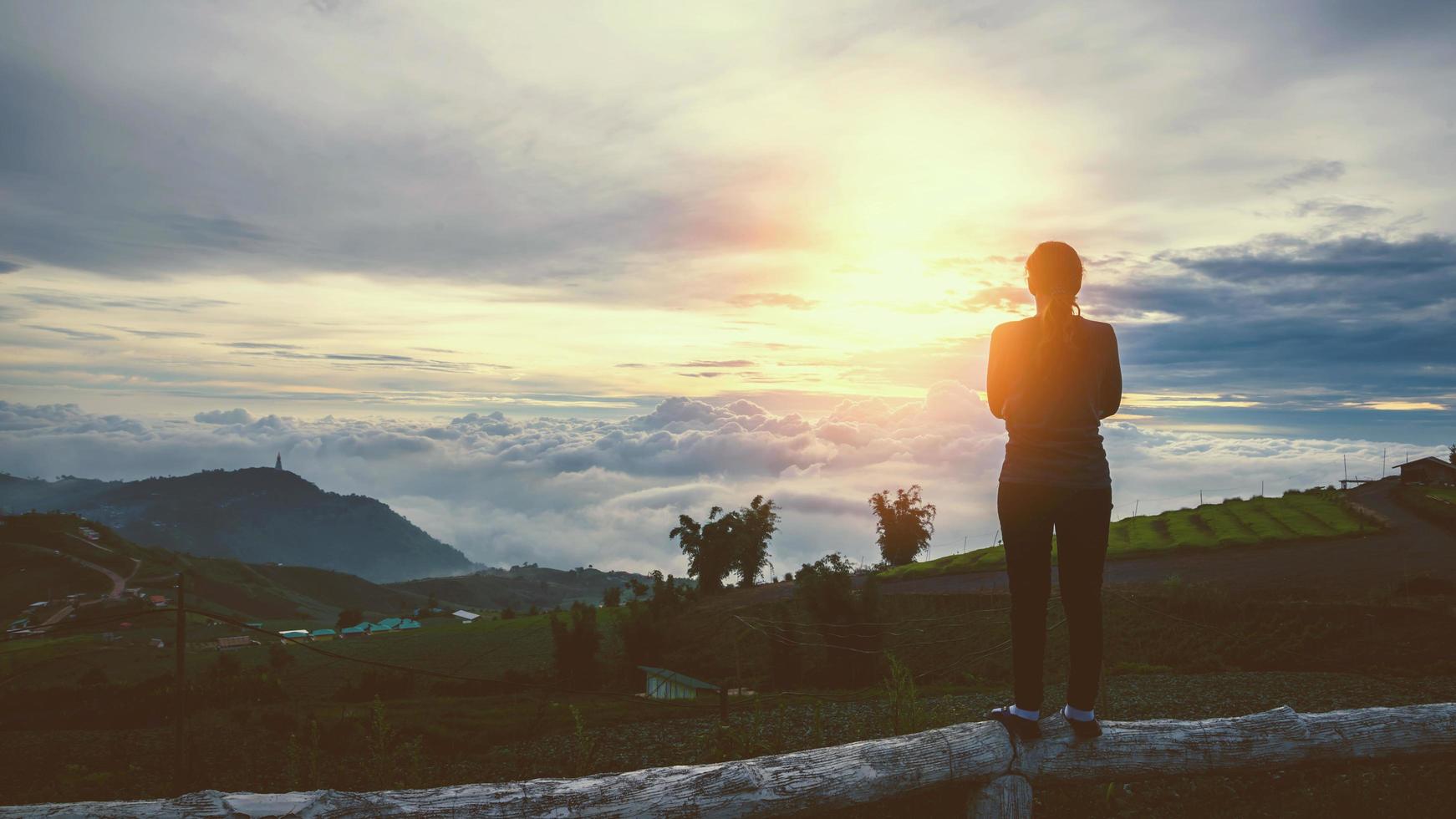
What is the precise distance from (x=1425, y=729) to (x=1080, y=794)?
2403mm

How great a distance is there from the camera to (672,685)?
4394cm

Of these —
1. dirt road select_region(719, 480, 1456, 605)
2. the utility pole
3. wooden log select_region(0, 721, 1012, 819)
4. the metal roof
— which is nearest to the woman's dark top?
wooden log select_region(0, 721, 1012, 819)

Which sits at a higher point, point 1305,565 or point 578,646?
point 1305,565

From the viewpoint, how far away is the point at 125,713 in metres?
31.4

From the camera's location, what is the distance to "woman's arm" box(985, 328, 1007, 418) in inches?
167

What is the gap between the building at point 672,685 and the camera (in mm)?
42219

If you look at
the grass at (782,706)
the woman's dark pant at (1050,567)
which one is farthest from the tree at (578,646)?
the woman's dark pant at (1050,567)

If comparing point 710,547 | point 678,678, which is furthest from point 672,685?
point 710,547

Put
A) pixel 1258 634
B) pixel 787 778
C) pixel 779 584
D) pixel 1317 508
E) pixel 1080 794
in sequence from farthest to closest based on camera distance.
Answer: pixel 779 584
pixel 1317 508
pixel 1258 634
pixel 1080 794
pixel 787 778

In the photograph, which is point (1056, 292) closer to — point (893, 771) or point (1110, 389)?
point (1110, 389)

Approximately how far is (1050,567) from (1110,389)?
100 centimetres

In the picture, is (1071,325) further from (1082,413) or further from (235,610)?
(235,610)

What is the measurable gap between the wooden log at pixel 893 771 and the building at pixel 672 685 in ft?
122

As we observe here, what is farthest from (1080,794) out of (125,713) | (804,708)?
(125,713)
